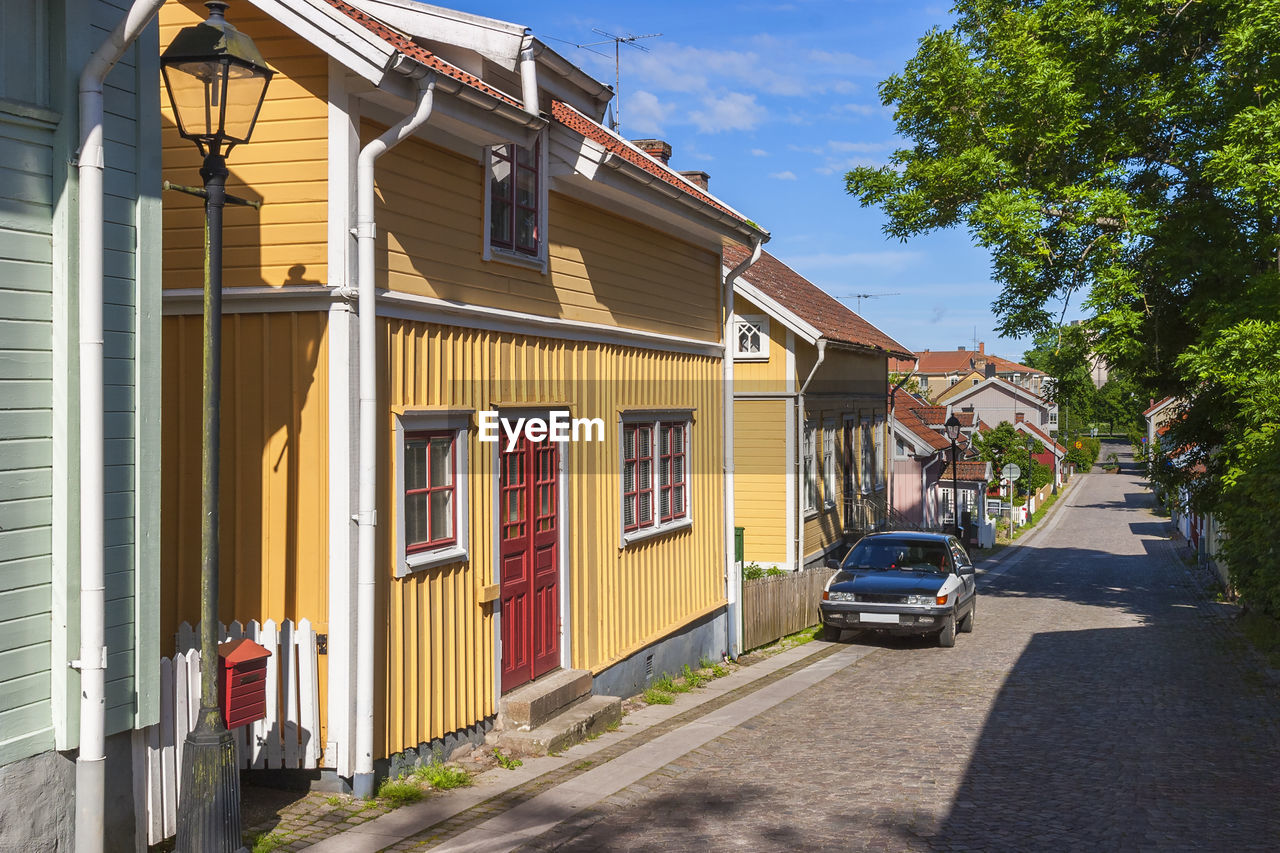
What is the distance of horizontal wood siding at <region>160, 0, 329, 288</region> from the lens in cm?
735

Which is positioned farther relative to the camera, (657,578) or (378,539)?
(657,578)

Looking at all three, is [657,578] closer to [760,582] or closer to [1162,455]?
[760,582]

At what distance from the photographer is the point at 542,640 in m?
9.89

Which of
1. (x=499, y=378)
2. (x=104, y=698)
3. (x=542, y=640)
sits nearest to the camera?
(x=104, y=698)

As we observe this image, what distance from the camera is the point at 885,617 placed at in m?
15.9

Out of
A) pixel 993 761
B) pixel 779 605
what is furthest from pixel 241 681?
pixel 779 605

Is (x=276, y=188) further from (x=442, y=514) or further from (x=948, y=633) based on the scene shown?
(x=948, y=633)

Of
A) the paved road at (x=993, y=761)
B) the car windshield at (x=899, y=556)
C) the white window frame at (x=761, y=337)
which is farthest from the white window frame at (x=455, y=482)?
the white window frame at (x=761, y=337)

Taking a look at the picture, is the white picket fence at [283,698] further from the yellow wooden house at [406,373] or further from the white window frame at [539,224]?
the white window frame at [539,224]

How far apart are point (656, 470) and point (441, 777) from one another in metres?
5.40

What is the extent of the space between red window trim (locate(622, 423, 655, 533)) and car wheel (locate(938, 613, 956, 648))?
5.72m

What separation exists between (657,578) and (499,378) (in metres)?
4.21

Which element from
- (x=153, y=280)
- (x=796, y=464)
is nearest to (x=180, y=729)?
(x=153, y=280)

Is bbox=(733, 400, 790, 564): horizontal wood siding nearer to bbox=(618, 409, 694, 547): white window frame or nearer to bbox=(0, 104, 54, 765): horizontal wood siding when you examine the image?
bbox=(618, 409, 694, 547): white window frame
